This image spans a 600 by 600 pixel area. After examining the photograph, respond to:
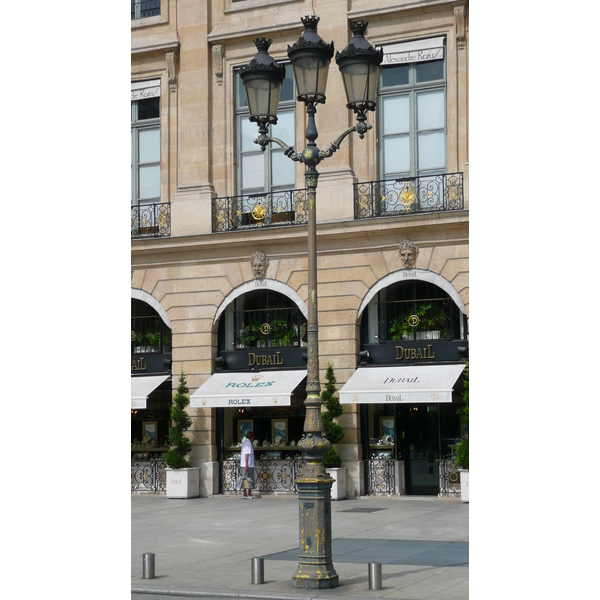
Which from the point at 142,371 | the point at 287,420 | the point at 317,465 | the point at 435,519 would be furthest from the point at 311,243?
the point at 142,371

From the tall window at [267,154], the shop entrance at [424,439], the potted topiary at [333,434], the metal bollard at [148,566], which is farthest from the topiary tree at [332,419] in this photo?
the metal bollard at [148,566]

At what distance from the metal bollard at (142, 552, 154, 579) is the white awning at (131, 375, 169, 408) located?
12.4m

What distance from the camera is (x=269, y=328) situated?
25.2m

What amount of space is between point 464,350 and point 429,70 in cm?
677

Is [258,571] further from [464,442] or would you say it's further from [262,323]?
[262,323]

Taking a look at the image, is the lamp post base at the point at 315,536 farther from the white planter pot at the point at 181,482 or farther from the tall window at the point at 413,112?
the tall window at the point at 413,112

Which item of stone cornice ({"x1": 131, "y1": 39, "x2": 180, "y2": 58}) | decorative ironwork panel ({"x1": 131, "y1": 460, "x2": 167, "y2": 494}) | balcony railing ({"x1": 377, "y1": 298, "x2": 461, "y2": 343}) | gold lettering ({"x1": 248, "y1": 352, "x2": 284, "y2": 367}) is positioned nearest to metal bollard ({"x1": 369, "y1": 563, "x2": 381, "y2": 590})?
balcony railing ({"x1": 377, "y1": 298, "x2": 461, "y2": 343})

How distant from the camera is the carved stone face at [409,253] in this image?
2338 cm

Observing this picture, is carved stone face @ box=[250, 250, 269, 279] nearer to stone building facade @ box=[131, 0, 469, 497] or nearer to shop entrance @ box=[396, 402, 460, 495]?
stone building facade @ box=[131, 0, 469, 497]

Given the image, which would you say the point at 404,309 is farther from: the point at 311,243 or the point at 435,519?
the point at 311,243

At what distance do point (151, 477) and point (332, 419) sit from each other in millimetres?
5431

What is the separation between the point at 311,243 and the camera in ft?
39.0

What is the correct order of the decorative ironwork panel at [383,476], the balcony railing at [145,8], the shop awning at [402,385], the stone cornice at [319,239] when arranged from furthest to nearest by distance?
the balcony railing at [145,8], the decorative ironwork panel at [383,476], the stone cornice at [319,239], the shop awning at [402,385]

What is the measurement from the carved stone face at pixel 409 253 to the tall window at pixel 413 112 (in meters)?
1.83
